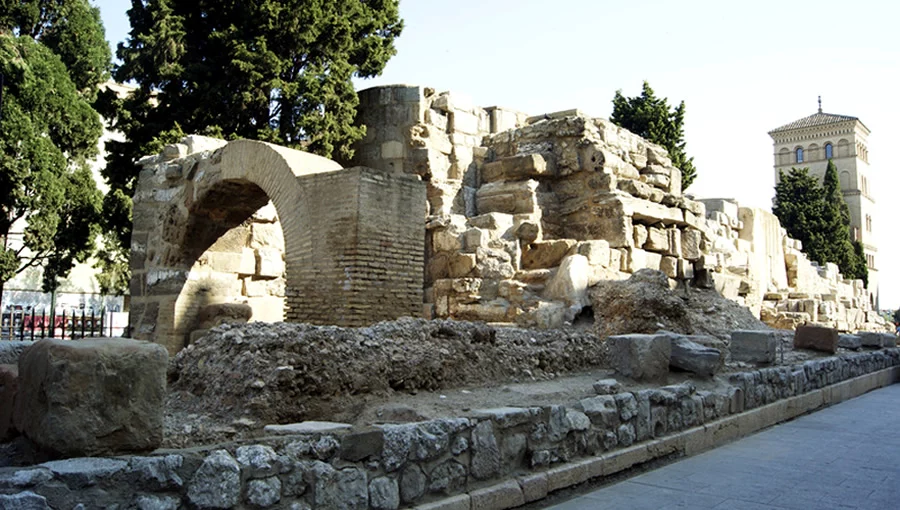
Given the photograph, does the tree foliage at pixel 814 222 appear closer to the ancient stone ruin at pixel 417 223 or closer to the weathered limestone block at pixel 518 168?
the ancient stone ruin at pixel 417 223

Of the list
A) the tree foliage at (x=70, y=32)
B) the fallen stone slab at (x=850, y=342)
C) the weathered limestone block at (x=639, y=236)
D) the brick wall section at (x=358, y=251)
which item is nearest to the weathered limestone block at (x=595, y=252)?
the weathered limestone block at (x=639, y=236)

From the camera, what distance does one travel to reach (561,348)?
6.92 metres

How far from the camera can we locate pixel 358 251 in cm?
785

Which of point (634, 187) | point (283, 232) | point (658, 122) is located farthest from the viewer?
point (658, 122)

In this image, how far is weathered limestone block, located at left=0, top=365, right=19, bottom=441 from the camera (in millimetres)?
3219

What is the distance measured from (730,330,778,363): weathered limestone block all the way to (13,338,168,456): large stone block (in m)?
6.76

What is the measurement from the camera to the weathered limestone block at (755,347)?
317 inches

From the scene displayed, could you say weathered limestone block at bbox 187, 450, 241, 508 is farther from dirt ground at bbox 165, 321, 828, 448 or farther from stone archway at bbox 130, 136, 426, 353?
stone archway at bbox 130, 136, 426, 353

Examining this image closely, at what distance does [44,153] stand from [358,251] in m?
11.2

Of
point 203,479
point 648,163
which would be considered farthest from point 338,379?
point 648,163

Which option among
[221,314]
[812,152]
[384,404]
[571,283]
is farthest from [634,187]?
[812,152]

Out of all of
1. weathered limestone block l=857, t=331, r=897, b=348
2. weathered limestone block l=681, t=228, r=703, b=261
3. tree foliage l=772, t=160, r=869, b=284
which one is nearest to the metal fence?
weathered limestone block l=681, t=228, r=703, b=261

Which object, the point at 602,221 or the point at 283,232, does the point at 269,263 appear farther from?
the point at 602,221

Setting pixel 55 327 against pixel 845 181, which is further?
pixel 845 181
